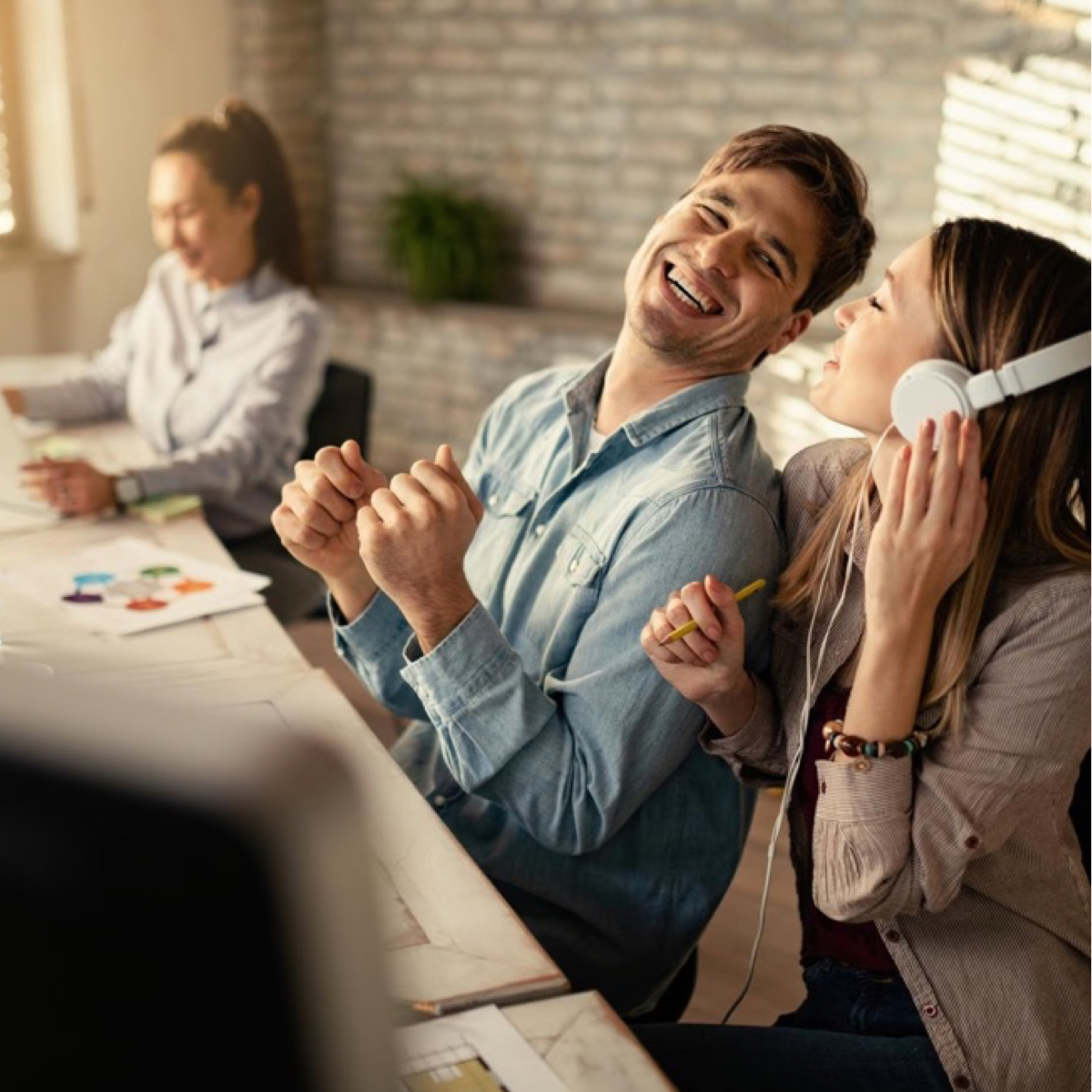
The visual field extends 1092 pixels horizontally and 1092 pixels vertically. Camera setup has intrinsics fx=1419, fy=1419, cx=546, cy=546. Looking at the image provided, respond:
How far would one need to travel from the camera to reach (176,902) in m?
0.36

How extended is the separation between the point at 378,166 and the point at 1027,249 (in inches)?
183

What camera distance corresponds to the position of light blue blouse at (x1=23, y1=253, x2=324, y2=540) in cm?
268

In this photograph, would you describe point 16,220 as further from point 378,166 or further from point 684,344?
point 684,344

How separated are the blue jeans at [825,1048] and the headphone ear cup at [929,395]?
537 millimetres

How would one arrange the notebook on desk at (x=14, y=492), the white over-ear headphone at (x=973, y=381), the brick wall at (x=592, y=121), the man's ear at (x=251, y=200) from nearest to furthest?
the white over-ear headphone at (x=973, y=381) < the notebook on desk at (x=14, y=492) < the man's ear at (x=251, y=200) < the brick wall at (x=592, y=121)

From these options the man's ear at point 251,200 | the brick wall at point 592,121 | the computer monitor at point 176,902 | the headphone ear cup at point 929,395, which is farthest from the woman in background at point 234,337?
the computer monitor at point 176,902

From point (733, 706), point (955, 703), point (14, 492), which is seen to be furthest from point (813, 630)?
point (14, 492)

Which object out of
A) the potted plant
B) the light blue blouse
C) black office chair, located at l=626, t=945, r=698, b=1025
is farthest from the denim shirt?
the potted plant

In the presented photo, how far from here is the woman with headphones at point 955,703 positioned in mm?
1214

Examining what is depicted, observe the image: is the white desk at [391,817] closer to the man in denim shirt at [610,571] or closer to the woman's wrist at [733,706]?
the man in denim shirt at [610,571]

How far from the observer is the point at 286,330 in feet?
9.07

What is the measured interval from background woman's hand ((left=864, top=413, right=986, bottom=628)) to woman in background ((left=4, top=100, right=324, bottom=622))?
1640 mm

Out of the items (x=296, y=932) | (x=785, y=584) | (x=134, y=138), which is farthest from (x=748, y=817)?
(x=134, y=138)

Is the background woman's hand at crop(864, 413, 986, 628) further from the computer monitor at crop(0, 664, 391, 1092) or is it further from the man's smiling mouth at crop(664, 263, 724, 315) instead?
the computer monitor at crop(0, 664, 391, 1092)
